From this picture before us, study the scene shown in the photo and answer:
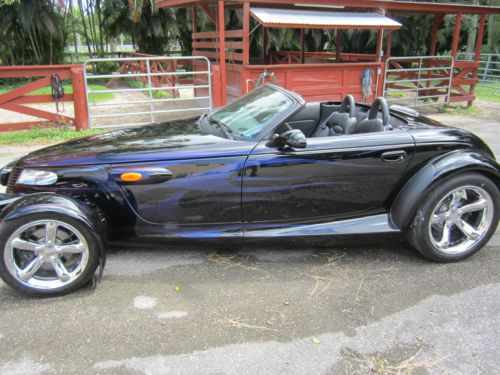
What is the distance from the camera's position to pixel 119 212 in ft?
10.7

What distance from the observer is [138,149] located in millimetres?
3355

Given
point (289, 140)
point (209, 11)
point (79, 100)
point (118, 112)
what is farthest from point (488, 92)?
point (289, 140)

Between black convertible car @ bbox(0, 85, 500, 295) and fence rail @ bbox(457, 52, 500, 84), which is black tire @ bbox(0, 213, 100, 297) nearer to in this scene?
black convertible car @ bbox(0, 85, 500, 295)

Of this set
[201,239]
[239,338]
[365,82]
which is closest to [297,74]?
[365,82]

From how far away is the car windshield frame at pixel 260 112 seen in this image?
3482mm

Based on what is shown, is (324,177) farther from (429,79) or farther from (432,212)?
(429,79)

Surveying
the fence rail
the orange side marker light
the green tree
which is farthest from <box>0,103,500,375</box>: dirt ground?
the green tree

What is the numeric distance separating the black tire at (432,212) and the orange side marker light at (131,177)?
2.15 m

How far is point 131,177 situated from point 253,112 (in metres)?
1.23

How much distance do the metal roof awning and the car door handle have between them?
20.1 ft

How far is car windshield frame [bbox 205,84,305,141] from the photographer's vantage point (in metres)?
3.48

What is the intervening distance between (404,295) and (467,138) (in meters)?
1.50

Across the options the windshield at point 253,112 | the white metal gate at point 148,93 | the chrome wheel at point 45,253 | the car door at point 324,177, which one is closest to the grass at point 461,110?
the white metal gate at point 148,93

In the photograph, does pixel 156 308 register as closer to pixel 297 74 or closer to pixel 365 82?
pixel 297 74
